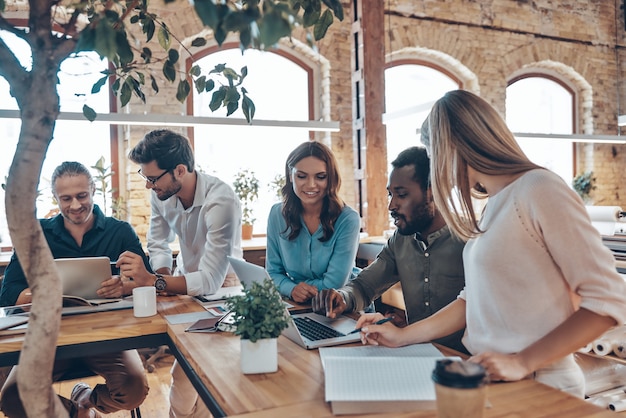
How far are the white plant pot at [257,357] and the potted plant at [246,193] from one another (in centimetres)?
413

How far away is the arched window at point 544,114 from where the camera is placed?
7520mm

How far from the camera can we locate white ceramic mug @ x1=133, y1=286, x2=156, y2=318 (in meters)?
1.95

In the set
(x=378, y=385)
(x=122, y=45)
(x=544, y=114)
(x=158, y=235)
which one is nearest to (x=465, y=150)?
(x=378, y=385)

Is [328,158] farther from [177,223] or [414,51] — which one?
[414,51]

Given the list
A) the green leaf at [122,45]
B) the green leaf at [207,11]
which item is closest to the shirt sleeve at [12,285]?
the green leaf at [122,45]

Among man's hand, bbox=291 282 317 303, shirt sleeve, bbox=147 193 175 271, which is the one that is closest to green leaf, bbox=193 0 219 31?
man's hand, bbox=291 282 317 303

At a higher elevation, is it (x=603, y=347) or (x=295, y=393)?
(x=295, y=393)

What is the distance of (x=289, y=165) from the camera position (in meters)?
2.67

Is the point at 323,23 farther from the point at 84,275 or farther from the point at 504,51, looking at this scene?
the point at 504,51

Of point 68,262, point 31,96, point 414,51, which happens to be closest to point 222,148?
point 414,51

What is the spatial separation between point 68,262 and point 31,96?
1.26 meters

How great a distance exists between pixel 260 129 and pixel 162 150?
320 cm

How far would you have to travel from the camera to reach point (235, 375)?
51.6 inches

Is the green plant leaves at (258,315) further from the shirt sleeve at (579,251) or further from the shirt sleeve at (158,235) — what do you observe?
the shirt sleeve at (158,235)
